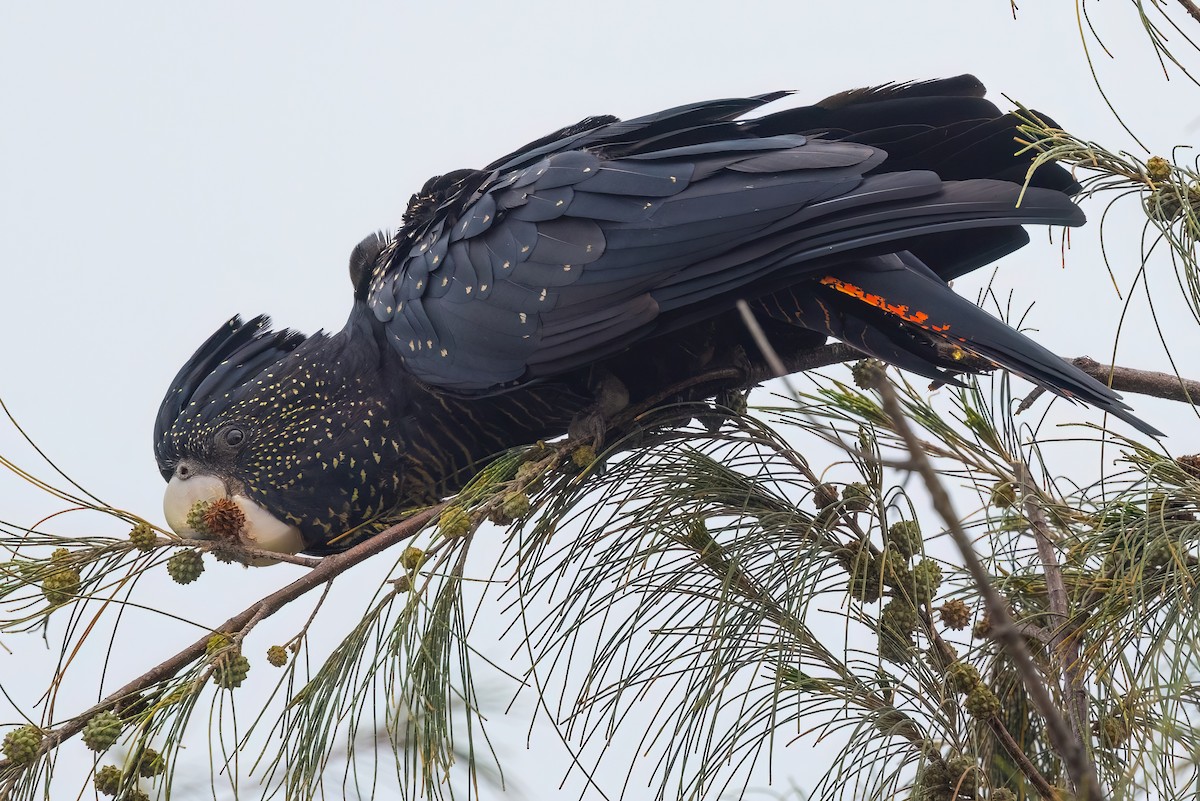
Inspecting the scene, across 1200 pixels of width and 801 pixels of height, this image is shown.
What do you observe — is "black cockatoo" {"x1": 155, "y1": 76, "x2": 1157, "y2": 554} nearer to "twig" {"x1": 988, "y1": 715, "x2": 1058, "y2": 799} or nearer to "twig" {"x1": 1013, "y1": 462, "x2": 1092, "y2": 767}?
"twig" {"x1": 1013, "y1": 462, "x2": 1092, "y2": 767}

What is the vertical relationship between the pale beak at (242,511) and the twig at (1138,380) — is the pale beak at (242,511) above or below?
below

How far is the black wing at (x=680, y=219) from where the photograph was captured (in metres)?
2.23

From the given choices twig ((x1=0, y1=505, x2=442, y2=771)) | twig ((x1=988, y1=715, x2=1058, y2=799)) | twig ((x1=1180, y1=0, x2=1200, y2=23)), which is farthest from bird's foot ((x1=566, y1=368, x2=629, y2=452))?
twig ((x1=1180, y1=0, x2=1200, y2=23))

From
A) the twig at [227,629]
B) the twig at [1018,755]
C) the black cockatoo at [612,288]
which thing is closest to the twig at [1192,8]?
the black cockatoo at [612,288]

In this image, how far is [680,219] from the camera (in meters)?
2.32

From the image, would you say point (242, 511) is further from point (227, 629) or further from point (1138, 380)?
point (1138, 380)

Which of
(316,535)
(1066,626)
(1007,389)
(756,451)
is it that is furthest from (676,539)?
(316,535)

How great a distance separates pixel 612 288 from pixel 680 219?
0.19m

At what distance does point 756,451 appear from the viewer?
213 centimetres

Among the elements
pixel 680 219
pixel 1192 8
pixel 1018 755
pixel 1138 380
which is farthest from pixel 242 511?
pixel 1192 8

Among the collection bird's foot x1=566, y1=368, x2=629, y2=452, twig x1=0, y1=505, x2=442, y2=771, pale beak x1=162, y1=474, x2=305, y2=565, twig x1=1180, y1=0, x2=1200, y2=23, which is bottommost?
twig x1=0, y1=505, x2=442, y2=771

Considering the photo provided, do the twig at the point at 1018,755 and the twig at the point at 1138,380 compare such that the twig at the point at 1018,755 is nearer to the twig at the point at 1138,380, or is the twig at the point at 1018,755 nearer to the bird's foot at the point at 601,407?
the twig at the point at 1138,380

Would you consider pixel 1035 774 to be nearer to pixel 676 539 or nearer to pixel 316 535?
pixel 676 539

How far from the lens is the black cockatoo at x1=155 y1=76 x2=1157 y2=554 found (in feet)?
7.32
